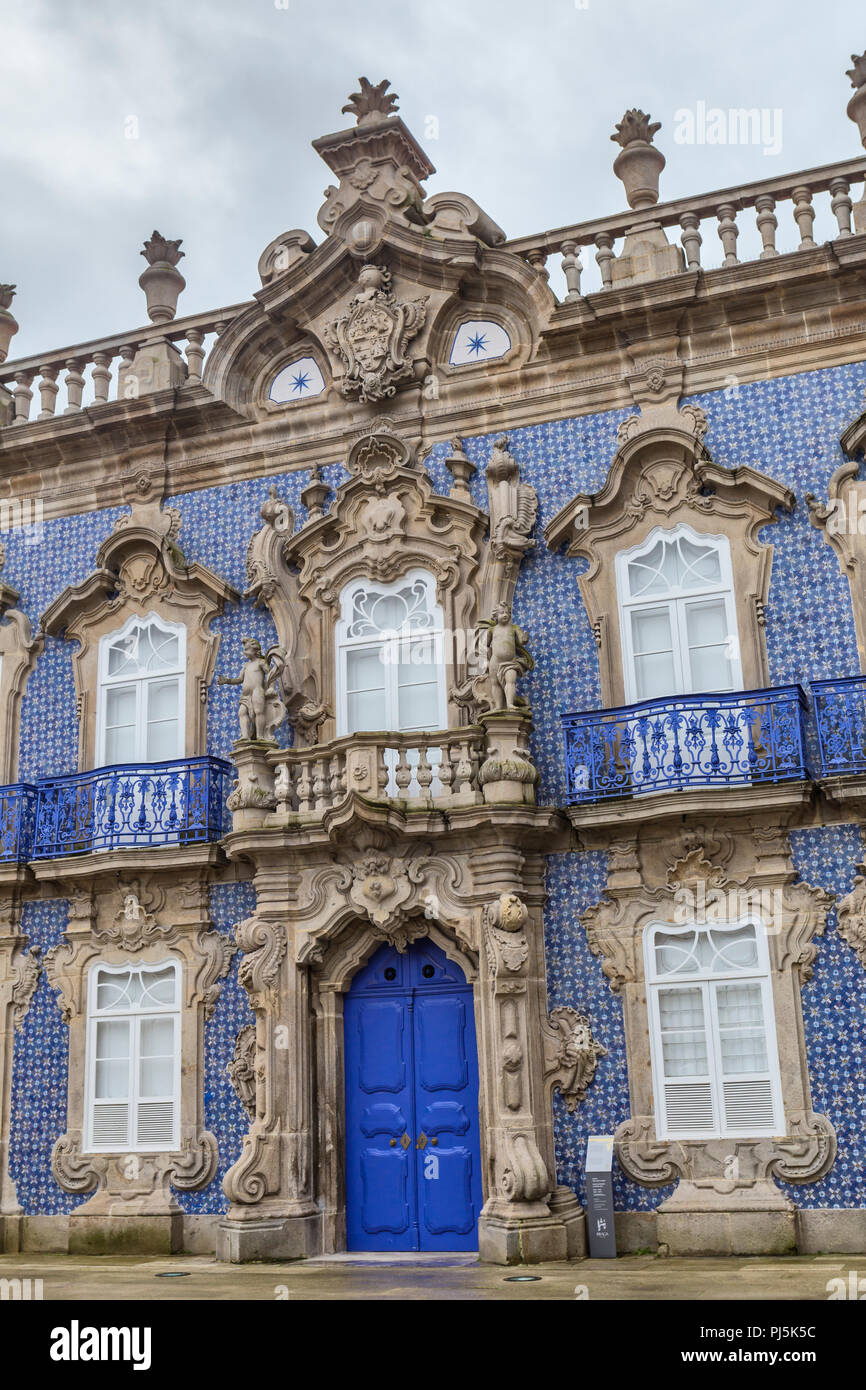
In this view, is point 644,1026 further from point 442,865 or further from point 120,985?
point 120,985

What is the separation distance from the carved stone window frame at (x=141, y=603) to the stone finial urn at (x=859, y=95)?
7384 mm

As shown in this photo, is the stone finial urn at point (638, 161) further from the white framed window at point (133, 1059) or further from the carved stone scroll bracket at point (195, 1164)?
the carved stone scroll bracket at point (195, 1164)

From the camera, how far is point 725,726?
11.9 m

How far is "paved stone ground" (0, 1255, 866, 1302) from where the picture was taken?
9344 millimetres

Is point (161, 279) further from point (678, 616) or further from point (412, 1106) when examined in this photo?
point (412, 1106)

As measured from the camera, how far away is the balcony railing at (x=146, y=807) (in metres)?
13.5

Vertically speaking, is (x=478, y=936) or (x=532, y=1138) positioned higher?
(x=478, y=936)

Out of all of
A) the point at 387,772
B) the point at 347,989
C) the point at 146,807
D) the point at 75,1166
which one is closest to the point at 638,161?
the point at 387,772

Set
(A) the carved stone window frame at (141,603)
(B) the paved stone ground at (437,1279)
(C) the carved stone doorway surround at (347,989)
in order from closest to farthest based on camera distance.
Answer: (B) the paved stone ground at (437,1279) → (C) the carved stone doorway surround at (347,989) → (A) the carved stone window frame at (141,603)

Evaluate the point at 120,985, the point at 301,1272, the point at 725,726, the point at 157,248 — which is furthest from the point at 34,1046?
the point at 157,248

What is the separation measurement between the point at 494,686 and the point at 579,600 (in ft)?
4.17

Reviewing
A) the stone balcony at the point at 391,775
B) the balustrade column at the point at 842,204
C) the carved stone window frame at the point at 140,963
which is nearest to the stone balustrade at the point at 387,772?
the stone balcony at the point at 391,775

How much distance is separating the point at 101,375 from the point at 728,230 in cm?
670

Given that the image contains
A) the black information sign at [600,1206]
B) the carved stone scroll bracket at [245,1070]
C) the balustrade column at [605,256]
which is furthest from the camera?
the balustrade column at [605,256]
